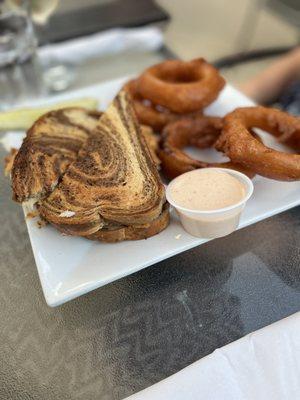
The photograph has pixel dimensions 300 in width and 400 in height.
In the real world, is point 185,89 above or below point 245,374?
above

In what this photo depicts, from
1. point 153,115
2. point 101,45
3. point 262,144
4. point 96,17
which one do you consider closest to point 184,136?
point 153,115

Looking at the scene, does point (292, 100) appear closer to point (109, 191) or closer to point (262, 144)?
point (262, 144)

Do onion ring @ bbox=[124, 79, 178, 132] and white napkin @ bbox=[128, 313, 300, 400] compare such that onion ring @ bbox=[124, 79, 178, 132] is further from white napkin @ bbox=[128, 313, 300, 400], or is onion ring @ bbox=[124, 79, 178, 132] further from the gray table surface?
white napkin @ bbox=[128, 313, 300, 400]

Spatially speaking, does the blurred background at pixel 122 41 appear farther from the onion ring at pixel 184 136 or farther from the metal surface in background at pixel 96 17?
the onion ring at pixel 184 136

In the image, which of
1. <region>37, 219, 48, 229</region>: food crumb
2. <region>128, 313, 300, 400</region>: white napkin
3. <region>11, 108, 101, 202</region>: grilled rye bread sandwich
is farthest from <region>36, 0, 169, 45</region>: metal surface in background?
<region>128, 313, 300, 400</region>: white napkin

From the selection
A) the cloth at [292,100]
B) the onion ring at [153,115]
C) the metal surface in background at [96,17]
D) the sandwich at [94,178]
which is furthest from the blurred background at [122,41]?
the sandwich at [94,178]
